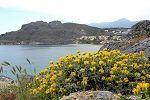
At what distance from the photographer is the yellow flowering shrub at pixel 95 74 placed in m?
7.73

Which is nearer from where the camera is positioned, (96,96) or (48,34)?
(96,96)

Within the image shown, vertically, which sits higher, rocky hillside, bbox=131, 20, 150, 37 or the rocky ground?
rocky hillside, bbox=131, 20, 150, 37

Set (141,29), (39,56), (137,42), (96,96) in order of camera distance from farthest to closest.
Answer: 1. (39,56)
2. (141,29)
3. (137,42)
4. (96,96)

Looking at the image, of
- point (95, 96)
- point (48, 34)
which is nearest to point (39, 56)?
point (95, 96)

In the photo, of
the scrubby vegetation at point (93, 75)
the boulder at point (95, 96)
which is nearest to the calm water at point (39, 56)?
the scrubby vegetation at point (93, 75)

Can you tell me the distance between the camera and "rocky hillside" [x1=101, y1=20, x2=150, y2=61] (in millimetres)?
10742

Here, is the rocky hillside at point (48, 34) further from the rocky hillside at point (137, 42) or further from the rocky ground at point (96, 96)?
the rocky ground at point (96, 96)

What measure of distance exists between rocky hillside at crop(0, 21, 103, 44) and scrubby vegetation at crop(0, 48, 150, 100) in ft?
453

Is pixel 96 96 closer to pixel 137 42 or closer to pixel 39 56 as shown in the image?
pixel 137 42

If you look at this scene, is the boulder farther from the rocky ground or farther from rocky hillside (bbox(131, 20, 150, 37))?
rocky hillside (bbox(131, 20, 150, 37))

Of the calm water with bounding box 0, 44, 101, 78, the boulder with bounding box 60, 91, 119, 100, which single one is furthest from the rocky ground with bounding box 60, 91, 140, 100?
the calm water with bounding box 0, 44, 101, 78

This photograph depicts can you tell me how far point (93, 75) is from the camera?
310 inches

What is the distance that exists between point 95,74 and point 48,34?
514 ft

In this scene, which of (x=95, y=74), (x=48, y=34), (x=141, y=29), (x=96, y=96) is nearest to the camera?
(x=96, y=96)
